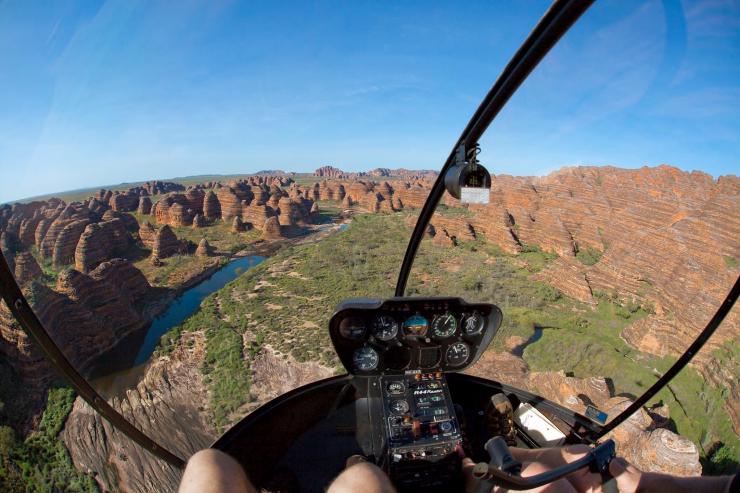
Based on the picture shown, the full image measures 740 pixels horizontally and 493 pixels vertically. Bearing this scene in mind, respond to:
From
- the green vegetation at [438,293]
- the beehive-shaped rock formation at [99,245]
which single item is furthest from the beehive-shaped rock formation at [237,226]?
the beehive-shaped rock formation at [99,245]

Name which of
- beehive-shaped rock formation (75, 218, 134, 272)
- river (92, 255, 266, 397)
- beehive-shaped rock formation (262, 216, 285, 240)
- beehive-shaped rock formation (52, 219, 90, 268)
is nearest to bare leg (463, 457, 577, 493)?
river (92, 255, 266, 397)

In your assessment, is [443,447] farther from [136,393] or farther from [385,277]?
[385,277]

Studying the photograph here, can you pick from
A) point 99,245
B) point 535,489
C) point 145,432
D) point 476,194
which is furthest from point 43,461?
point 99,245

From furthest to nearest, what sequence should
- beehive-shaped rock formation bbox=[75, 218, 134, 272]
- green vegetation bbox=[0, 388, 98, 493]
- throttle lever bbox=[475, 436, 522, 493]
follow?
beehive-shaped rock formation bbox=[75, 218, 134, 272], green vegetation bbox=[0, 388, 98, 493], throttle lever bbox=[475, 436, 522, 493]

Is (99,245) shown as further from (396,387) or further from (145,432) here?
(396,387)

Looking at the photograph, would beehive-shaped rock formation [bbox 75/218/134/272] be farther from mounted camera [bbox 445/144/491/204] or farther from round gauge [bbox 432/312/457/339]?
mounted camera [bbox 445/144/491/204]

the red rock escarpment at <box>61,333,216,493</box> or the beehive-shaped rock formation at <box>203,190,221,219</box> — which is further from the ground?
the beehive-shaped rock formation at <box>203,190,221,219</box>
